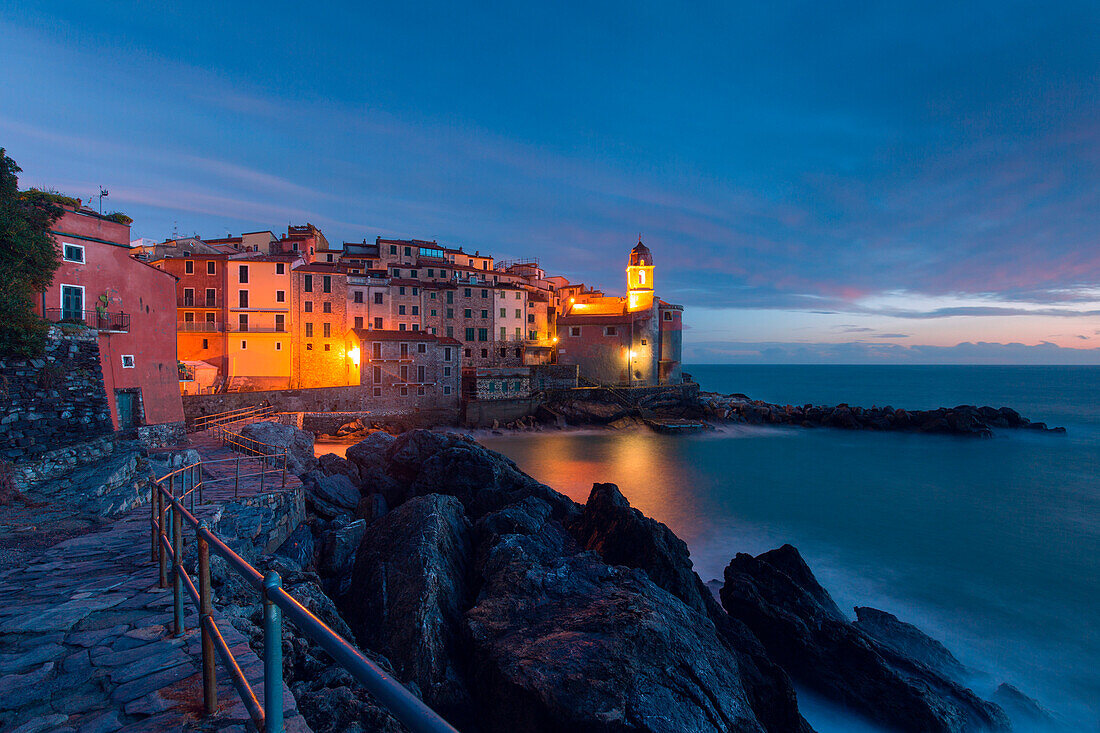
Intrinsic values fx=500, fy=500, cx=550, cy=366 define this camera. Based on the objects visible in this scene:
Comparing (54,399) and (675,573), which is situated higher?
(54,399)

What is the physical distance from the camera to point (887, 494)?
2998 centimetres

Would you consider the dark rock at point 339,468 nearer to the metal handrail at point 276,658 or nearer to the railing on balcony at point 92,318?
the railing on balcony at point 92,318

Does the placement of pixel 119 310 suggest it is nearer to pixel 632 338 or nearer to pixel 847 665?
pixel 847 665

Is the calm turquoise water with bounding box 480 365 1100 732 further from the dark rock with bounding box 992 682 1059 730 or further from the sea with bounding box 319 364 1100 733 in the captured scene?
the dark rock with bounding box 992 682 1059 730

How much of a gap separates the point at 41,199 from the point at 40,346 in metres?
5.39

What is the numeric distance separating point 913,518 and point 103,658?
103 feet

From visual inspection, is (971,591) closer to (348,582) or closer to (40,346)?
(348,582)

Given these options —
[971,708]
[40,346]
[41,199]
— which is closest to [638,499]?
[971,708]

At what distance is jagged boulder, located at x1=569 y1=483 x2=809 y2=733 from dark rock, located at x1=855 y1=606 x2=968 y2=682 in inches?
163

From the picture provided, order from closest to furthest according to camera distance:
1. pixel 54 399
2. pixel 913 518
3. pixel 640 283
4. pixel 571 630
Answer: pixel 571 630 → pixel 54 399 → pixel 913 518 → pixel 640 283

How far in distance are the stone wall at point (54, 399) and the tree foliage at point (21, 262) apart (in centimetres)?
52

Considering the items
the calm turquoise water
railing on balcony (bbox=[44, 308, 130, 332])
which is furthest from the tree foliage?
the calm turquoise water

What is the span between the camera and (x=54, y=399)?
13.5 meters

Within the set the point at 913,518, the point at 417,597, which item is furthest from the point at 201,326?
the point at 913,518
